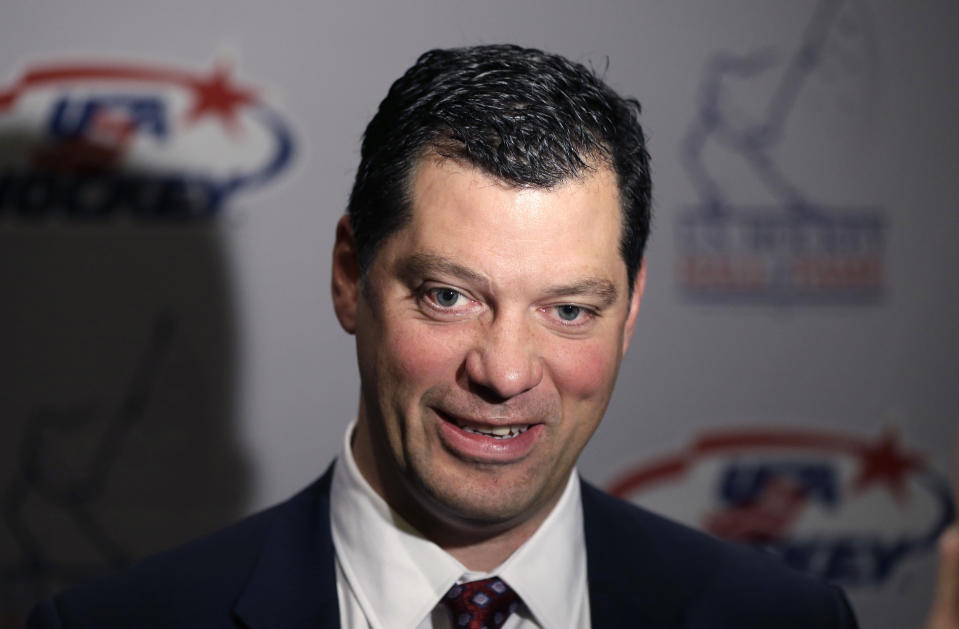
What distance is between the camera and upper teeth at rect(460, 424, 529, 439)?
3.96 ft

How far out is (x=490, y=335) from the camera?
1165 millimetres

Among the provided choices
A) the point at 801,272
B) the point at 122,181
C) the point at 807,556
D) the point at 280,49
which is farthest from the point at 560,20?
the point at 807,556

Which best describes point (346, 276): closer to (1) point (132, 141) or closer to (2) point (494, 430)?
(2) point (494, 430)

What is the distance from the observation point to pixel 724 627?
1366 mm

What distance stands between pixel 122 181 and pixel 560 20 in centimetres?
94

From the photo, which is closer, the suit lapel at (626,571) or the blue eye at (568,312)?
the blue eye at (568,312)

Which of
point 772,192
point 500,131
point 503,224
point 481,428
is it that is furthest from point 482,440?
point 772,192

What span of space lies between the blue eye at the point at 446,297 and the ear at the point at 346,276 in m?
0.17

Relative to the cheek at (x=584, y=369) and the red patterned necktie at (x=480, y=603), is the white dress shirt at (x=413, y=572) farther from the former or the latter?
the cheek at (x=584, y=369)

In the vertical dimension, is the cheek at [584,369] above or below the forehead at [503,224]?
below

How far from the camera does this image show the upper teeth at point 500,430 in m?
1.21

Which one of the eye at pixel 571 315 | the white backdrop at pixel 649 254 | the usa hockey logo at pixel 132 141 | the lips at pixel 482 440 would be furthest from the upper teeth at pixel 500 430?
the usa hockey logo at pixel 132 141

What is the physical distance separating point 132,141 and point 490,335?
1176 millimetres

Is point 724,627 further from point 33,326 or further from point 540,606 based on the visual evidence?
point 33,326
